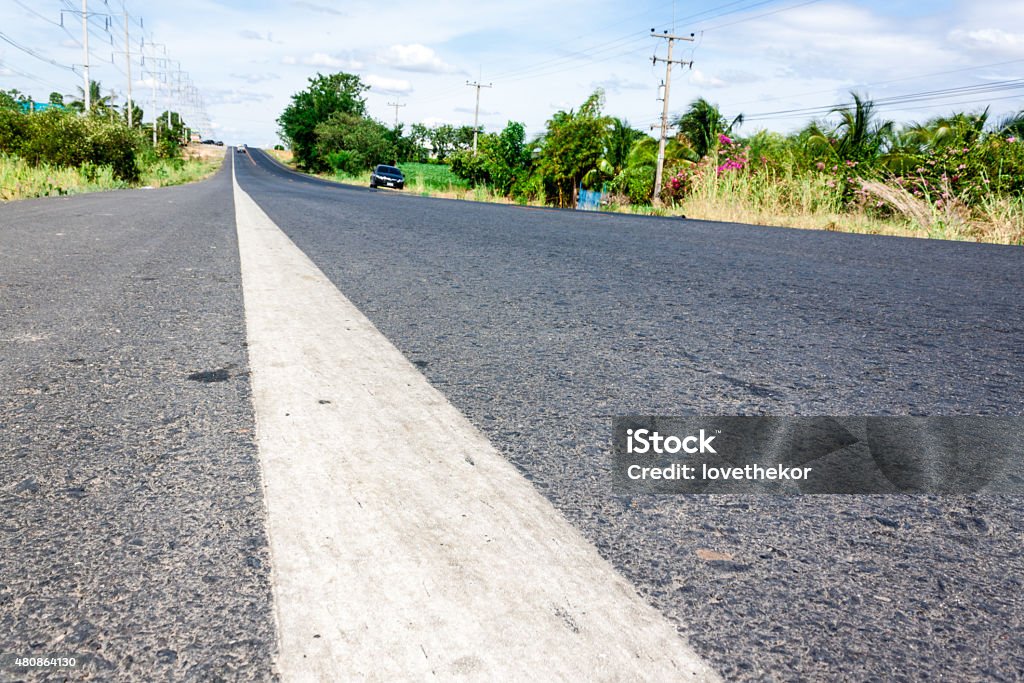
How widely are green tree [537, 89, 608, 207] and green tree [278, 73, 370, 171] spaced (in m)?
50.1

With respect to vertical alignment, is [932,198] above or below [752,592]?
above

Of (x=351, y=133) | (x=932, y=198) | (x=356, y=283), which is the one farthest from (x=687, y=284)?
(x=351, y=133)

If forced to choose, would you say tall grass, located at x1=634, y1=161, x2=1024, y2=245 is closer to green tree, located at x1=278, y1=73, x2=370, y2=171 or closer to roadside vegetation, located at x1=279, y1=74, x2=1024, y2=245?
roadside vegetation, located at x1=279, y1=74, x2=1024, y2=245

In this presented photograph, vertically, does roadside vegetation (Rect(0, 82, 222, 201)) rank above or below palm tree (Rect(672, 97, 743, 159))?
below

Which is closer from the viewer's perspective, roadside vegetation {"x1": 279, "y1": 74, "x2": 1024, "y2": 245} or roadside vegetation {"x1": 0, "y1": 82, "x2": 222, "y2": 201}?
roadside vegetation {"x1": 279, "y1": 74, "x2": 1024, "y2": 245}

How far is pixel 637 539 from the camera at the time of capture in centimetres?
117

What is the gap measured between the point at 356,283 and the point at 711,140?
3578 centimetres

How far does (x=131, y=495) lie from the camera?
4.10 feet

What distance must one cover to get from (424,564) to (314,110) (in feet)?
272

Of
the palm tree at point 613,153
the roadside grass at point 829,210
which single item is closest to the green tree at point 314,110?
the palm tree at point 613,153

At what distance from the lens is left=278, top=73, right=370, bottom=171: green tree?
253 ft

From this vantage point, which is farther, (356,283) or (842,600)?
(356,283)

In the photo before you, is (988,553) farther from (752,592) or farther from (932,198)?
(932,198)

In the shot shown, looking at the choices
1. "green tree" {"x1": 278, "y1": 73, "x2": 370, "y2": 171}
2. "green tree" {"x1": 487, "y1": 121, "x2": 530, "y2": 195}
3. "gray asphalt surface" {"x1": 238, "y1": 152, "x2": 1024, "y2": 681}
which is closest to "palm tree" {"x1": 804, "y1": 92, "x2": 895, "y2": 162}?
"green tree" {"x1": 487, "y1": 121, "x2": 530, "y2": 195}
